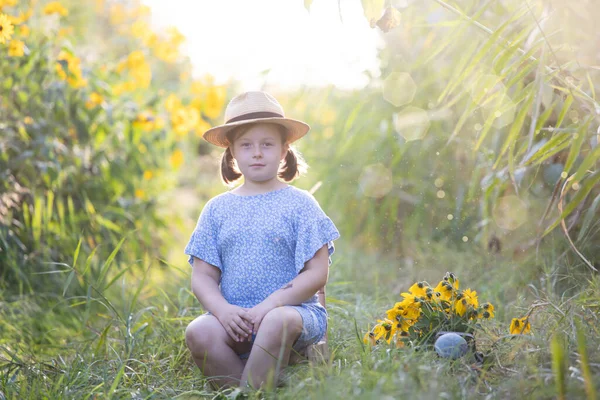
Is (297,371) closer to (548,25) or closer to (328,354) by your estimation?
(328,354)


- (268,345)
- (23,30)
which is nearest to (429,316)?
(268,345)

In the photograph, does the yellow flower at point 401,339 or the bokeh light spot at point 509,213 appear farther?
the bokeh light spot at point 509,213

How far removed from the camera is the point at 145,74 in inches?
157

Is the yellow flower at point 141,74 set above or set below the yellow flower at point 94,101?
above

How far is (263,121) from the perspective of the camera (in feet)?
6.98

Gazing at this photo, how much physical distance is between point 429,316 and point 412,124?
1.76 meters

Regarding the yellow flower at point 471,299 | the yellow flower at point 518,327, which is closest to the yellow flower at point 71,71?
the yellow flower at point 471,299

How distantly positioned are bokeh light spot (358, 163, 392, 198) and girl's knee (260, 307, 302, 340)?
6.63 feet

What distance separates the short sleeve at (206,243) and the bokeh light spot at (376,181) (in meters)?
1.83

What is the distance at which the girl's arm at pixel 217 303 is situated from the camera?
6.30ft

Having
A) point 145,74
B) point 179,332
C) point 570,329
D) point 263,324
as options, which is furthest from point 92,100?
point 570,329

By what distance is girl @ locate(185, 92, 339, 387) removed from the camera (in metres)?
1.94

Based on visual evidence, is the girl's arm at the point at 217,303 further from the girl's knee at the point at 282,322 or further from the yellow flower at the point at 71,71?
the yellow flower at the point at 71,71

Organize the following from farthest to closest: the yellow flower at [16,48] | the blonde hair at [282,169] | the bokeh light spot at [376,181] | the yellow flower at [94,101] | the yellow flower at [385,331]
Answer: the bokeh light spot at [376,181]
the yellow flower at [94,101]
the yellow flower at [16,48]
the blonde hair at [282,169]
the yellow flower at [385,331]
